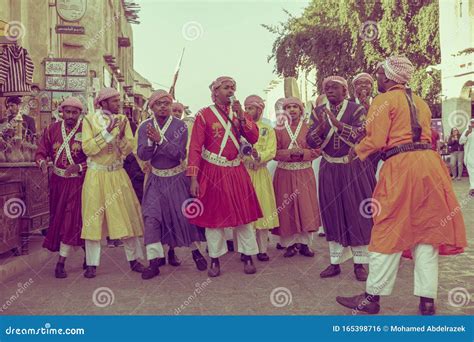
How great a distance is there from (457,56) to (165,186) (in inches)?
748

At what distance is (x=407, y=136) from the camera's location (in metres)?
4.62

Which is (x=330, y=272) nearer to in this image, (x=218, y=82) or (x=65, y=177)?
(x=218, y=82)

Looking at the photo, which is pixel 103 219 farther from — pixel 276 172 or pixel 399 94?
pixel 399 94

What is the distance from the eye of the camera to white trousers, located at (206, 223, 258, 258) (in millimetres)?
6375

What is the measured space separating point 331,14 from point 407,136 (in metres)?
22.1

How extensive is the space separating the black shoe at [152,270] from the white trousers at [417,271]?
2425 millimetres

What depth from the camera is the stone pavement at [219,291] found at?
4.89 m

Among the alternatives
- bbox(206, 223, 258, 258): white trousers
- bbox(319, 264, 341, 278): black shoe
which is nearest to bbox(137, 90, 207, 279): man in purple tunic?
bbox(206, 223, 258, 258): white trousers

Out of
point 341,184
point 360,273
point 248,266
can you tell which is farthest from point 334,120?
point 248,266

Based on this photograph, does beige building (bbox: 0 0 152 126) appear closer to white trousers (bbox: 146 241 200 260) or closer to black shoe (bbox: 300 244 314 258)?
white trousers (bbox: 146 241 200 260)

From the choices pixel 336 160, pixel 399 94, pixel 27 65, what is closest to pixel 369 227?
pixel 336 160

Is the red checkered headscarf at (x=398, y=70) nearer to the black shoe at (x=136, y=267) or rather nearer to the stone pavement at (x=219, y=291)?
the stone pavement at (x=219, y=291)

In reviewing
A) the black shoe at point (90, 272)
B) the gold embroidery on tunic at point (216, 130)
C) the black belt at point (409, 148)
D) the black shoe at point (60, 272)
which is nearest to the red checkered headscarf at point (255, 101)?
the gold embroidery on tunic at point (216, 130)

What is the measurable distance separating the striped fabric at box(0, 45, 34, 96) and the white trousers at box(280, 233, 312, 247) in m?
5.06
